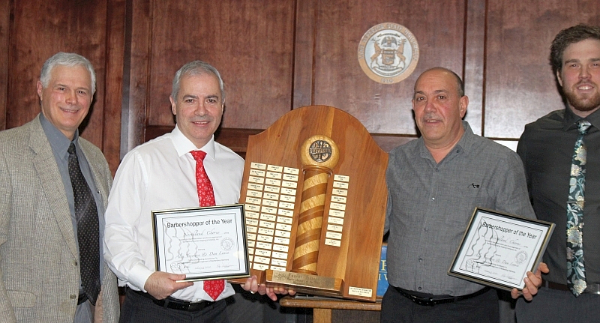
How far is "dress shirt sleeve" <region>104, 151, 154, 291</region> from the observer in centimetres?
220

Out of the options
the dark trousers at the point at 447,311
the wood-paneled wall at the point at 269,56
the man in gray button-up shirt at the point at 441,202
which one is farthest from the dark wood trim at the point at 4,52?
the dark trousers at the point at 447,311

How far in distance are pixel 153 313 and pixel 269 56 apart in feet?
6.09

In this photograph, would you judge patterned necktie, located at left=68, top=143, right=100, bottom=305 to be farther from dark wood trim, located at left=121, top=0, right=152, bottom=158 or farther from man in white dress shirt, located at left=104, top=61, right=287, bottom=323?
dark wood trim, located at left=121, top=0, right=152, bottom=158

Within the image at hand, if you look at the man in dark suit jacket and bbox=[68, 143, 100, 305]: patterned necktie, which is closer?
the man in dark suit jacket

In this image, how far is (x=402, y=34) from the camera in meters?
3.47

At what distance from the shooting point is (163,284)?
82.5 inches

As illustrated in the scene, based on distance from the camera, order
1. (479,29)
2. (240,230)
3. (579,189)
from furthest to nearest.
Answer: (479,29) → (579,189) → (240,230)

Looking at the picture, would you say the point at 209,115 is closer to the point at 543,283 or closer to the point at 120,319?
the point at 120,319

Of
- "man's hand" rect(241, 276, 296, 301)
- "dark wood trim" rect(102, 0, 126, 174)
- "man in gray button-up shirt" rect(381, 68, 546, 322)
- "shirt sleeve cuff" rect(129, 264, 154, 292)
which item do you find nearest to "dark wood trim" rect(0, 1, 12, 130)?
"dark wood trim" rect(102, 0, 126, 174)

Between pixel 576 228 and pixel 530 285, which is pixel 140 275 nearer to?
pixel 530 285

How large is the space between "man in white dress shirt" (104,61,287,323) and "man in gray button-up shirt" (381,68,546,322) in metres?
0.55

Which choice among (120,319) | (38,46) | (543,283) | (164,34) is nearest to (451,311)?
(543,283)

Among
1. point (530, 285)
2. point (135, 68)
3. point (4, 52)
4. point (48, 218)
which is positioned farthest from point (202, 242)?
point (4, 52)

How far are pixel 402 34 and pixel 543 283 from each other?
168 centimetres
